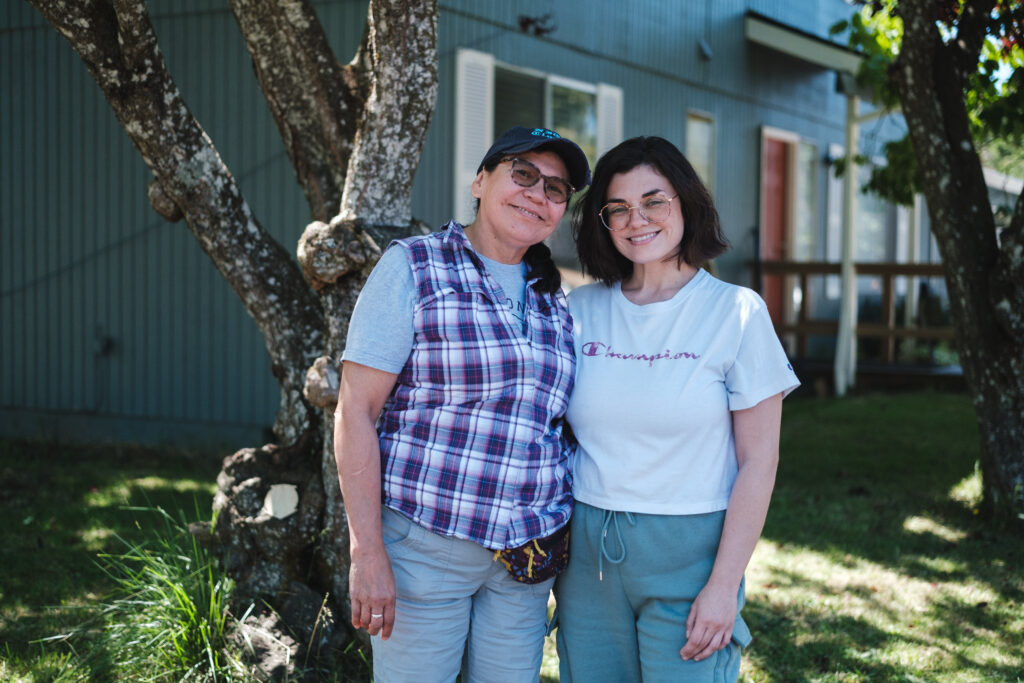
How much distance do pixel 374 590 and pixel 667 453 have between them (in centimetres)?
79

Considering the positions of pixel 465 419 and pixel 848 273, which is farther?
pixel 848 273

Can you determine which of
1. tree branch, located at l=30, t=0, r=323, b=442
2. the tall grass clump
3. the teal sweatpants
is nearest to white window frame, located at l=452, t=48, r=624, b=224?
tree branch, located at l=30, t=0, r=323, b=442

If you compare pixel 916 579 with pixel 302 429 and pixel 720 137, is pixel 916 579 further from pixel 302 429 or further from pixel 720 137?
pixel 720 137

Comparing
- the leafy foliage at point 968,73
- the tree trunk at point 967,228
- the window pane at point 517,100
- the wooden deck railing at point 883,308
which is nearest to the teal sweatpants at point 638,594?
the tree trunk at point 967,228

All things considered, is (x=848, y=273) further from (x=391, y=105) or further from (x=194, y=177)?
(x=194, y=177)

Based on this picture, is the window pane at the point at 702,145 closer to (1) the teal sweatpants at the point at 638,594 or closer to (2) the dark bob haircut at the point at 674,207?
(2) the dark bob haircut at the point at 674,207

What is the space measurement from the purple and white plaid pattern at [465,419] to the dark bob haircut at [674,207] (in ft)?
1.37

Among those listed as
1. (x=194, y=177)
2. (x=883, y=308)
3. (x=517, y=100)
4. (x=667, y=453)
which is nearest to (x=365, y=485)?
(x=667, y=453)

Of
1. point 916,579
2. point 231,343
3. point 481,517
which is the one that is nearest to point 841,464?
point 916,579

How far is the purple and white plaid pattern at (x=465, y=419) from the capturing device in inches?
92.3

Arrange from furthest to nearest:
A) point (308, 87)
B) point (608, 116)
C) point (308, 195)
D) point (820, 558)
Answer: point (608, 116) < point (820, 558) < point (308, 195) < point (308, 87)

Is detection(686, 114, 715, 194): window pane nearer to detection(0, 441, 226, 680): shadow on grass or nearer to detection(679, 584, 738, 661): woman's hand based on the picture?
detection(0, 441, 226, 680): shadow on grass

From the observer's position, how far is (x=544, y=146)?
2551 millimetres

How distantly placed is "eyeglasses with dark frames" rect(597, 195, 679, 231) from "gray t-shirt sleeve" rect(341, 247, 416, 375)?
591 millimetres
